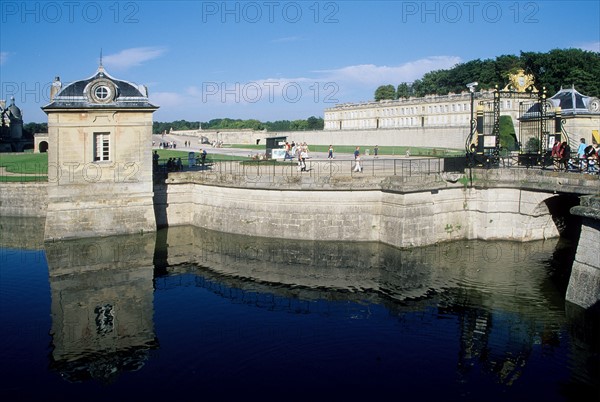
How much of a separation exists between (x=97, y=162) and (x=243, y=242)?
307 inches

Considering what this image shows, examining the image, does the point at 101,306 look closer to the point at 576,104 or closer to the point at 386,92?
the point at 576,104

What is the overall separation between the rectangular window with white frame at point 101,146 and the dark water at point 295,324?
4.45 metres

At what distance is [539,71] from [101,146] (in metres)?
64.6

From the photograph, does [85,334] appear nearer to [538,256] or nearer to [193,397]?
[193,397]

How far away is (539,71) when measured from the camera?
74.4 meters

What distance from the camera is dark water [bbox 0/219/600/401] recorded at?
12305mm

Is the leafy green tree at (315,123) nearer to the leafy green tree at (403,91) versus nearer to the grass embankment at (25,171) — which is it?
the leafy green tree at (403,91)

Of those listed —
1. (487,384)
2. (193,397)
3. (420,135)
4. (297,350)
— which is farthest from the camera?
(420,135)

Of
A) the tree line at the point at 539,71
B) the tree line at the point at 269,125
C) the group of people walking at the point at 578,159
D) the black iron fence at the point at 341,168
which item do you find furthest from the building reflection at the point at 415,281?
the tree line at the point at 269,125

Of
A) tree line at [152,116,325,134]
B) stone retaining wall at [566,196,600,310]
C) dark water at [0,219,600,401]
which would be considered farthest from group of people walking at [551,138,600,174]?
tree line at [152,116,325,134]

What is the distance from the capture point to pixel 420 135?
64.3 m

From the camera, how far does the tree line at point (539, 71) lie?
2552 inches

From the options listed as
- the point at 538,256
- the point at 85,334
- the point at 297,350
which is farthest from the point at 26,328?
the point at 538,256

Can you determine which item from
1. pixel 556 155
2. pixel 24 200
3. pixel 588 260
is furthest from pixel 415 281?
pixel 24 200
